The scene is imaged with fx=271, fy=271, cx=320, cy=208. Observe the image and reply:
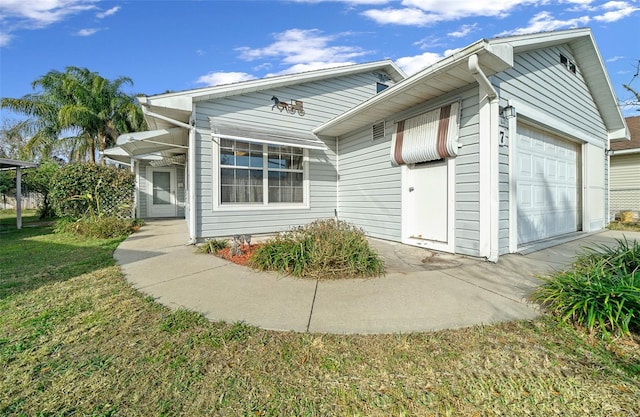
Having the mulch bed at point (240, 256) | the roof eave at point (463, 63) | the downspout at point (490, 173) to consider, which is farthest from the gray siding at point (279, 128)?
the downspout at point (490, 173)

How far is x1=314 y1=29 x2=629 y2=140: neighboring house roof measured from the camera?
4.00m

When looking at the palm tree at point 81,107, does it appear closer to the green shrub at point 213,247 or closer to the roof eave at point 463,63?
the green shrub at point 213,247

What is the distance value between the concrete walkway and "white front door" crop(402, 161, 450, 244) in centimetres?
62

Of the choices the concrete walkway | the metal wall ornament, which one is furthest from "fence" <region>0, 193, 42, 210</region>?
the concrete walkway

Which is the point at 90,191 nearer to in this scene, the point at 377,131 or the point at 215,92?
→ the point at 215,92

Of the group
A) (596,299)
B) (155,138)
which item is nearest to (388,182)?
(596,299)

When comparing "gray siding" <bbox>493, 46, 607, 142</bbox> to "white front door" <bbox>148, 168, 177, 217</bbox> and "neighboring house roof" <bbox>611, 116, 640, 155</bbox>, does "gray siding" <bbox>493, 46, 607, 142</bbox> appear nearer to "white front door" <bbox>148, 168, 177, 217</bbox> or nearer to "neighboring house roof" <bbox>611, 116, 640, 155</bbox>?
"neighboring house roof" <bbox>611, 116, 640, 155</bbox>

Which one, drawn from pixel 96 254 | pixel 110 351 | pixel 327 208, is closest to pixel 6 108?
pixel 96 254

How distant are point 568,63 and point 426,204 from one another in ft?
17.6

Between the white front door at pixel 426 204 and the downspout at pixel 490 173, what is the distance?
76cm

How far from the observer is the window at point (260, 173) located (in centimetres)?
682

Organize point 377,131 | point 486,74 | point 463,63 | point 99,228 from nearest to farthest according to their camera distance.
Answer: point 463,63 → point 486,74 → point 377,131 → point 99,228

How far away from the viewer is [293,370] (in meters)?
1.94

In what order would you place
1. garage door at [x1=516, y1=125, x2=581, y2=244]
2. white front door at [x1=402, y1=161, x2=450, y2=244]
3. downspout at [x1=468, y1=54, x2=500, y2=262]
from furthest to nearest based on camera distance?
garage door at [x1=516, y1=125, x2=581, y2=244] < white front door at [x1=402, y1=161, x2=450, y2=244] < downspout at [x1=468, y1=54, x2=500, y2=262]
